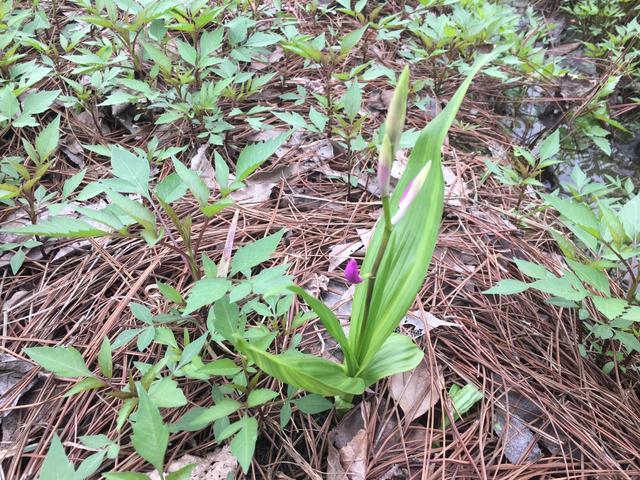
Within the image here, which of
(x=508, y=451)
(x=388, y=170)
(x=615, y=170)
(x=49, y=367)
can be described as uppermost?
(x=388, y=170)

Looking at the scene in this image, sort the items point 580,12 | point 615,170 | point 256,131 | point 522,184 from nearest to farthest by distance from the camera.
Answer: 1. point 522,184
2. point 256,131
3. point 615,170
4. point 580,12

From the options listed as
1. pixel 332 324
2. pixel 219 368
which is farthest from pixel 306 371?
pixel 219 368

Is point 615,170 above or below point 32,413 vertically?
below

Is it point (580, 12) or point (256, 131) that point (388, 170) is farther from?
point (580, 12)

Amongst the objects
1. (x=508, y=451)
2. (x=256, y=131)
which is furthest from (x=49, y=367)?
(x=256, y=131)

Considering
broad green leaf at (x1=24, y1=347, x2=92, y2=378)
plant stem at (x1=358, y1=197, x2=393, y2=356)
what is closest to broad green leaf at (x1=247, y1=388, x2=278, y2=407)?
plant stem at (x1=358, y1=197, x2=393, y2=356)

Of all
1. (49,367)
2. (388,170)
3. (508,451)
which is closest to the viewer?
(388,170)

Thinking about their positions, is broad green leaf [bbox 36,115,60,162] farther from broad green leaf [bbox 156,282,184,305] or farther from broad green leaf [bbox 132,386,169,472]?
broad green leaf [bbox 132,386,169,472]

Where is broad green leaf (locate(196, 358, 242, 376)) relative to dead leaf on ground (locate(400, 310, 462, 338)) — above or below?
above
